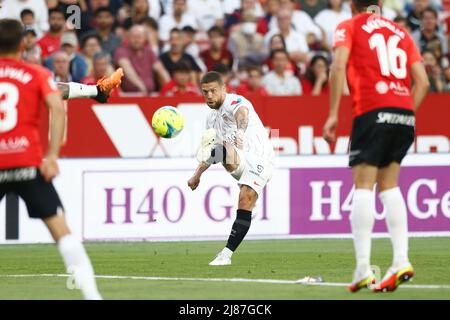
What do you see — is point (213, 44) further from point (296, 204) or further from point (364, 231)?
→ point (364, 231)

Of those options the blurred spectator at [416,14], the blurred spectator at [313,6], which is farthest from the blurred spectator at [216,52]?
the blurred spectator at [416,14]

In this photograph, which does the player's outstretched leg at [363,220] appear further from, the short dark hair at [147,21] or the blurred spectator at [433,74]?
the blurred spectator at [433,74]

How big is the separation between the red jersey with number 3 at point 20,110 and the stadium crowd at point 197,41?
36.6 ft

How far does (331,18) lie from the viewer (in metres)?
23.8

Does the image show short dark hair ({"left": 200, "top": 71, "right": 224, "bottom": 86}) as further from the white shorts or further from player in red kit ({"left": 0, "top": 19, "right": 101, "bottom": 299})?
player in red kit ({"left": 0, "top": 19, "right": 101, "bottom": 299})

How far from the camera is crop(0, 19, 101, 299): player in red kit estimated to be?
8.62 m

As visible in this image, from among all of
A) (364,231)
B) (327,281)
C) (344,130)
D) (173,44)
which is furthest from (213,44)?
(364,231)

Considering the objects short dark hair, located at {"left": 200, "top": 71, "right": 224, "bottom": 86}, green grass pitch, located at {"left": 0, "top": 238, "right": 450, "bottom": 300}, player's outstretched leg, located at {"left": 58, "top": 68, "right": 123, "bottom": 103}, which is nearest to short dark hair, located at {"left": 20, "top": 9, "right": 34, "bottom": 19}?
green grass pitch, located at {"left": 0, "top": 238, "right": 450, "bottom": 300}

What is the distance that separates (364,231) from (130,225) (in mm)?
7901

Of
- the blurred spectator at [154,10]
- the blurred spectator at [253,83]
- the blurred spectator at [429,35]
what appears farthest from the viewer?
the blurred spectator at [429,35]

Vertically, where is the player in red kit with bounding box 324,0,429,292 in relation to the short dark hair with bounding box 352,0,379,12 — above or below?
below

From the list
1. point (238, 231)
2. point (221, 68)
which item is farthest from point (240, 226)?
point (221, 68)

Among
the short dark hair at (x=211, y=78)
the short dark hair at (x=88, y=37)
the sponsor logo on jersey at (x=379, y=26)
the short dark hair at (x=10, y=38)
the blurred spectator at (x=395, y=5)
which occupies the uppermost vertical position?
the blurred spectator at (x=395, y=5)

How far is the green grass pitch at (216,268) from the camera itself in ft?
33.7
